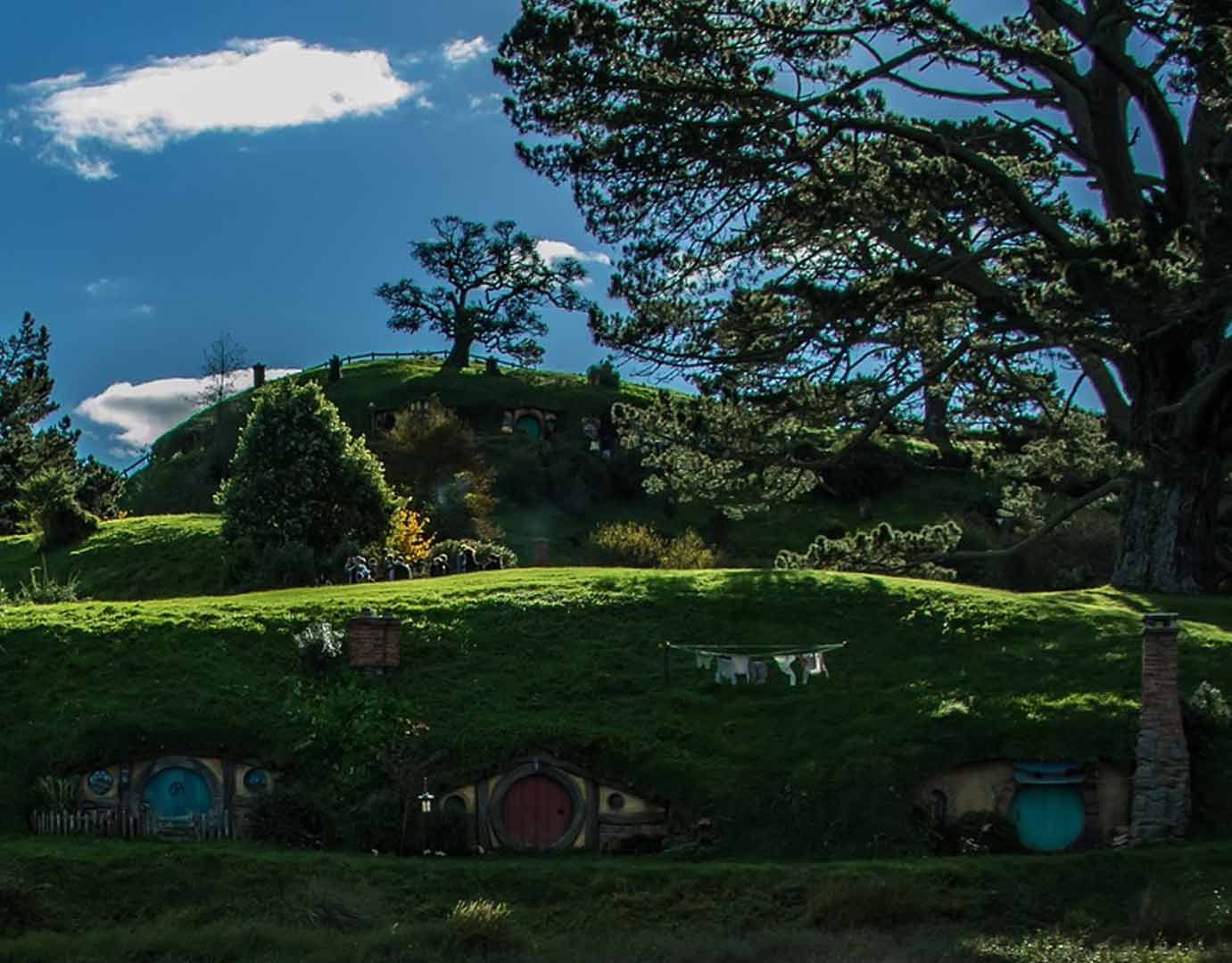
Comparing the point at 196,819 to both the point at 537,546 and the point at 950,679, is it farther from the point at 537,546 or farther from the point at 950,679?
the point at 537,546

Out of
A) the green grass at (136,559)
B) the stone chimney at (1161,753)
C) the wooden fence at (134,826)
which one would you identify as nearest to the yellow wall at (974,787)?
the stone chimney at (1161,753)

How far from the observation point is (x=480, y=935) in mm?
21000

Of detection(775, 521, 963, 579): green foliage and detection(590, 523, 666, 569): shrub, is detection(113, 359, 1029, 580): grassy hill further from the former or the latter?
detection(775, 521, 963, 579): green foliage

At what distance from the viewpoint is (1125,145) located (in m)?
35.4

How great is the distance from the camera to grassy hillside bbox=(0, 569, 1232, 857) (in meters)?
27.3

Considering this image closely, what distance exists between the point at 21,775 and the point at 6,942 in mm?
7667

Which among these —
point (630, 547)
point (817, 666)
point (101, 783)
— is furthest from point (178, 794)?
point (630, 547)

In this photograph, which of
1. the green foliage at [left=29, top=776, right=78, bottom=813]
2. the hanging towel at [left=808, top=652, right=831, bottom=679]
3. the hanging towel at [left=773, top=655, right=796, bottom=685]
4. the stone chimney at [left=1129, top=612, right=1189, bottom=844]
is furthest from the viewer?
the hanging towel at [left=808, top=652, right=831, bottom=679]

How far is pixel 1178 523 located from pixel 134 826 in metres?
25.1

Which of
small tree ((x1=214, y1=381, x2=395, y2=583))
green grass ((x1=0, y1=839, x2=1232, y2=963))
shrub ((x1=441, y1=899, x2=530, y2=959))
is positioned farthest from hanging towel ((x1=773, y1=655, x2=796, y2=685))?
small tree ((x1=214, y1=381, x2=395, y2=583))

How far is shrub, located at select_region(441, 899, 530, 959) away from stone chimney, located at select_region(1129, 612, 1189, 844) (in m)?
11.5

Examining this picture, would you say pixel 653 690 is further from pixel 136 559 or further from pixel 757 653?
pixel 136 559

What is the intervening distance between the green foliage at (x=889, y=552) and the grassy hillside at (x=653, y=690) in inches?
115

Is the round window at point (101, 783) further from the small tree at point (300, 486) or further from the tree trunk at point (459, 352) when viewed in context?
the tree trunk at point (459, 352)
